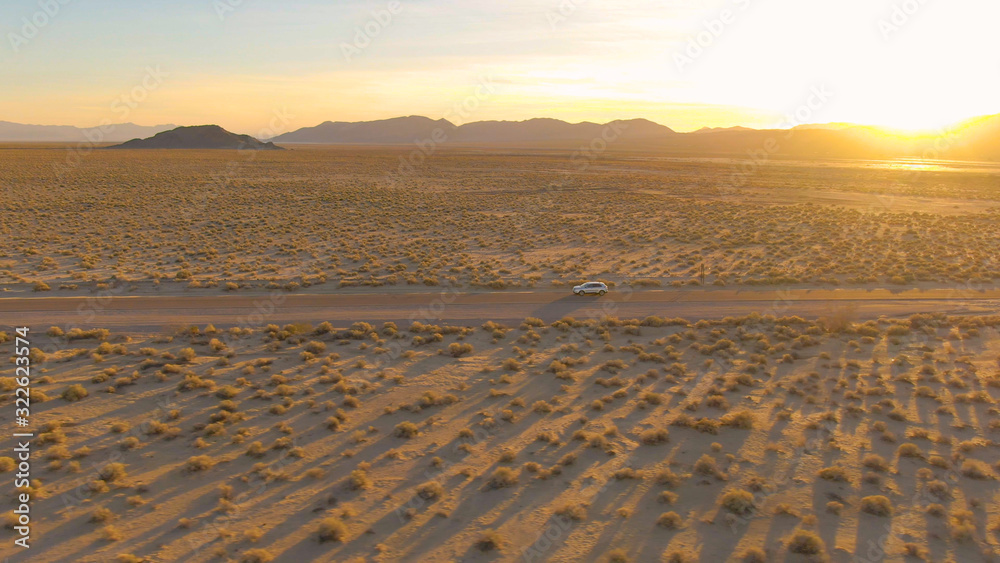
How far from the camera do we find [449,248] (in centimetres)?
4009

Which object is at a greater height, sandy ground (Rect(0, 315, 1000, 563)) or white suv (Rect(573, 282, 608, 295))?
white suv (Rect(573, 282, 608, 295))

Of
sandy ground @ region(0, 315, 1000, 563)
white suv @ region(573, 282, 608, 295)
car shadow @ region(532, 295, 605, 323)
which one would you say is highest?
white suv @ region(573, 282, 608, 295)

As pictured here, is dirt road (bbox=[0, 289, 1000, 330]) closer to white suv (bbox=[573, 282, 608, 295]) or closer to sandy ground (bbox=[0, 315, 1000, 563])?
white suv (bbox=[573, 282, 608, 295])

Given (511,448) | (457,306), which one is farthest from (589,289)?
(511,448)

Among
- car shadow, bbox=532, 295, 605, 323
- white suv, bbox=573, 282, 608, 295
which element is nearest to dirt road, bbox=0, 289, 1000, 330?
car shadow, bbox=532, 295, 605, 323

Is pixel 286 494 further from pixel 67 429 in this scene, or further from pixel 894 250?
pixel 894 250

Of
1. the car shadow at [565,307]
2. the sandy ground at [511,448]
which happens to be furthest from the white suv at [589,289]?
the sandy ground at [511,448]

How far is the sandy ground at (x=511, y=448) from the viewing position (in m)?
10.9

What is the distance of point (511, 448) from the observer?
1423 centimetres

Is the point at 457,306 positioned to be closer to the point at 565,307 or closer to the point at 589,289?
the point at 565,307

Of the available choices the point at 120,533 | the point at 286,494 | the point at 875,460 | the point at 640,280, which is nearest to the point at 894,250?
the point at 640,280

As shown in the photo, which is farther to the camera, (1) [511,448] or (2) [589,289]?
(2) [589,289]

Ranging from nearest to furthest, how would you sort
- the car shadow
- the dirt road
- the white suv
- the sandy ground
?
the sandy ground
the dirt road
the car shadow
the white suv

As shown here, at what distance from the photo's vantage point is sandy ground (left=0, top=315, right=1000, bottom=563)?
431 inches
